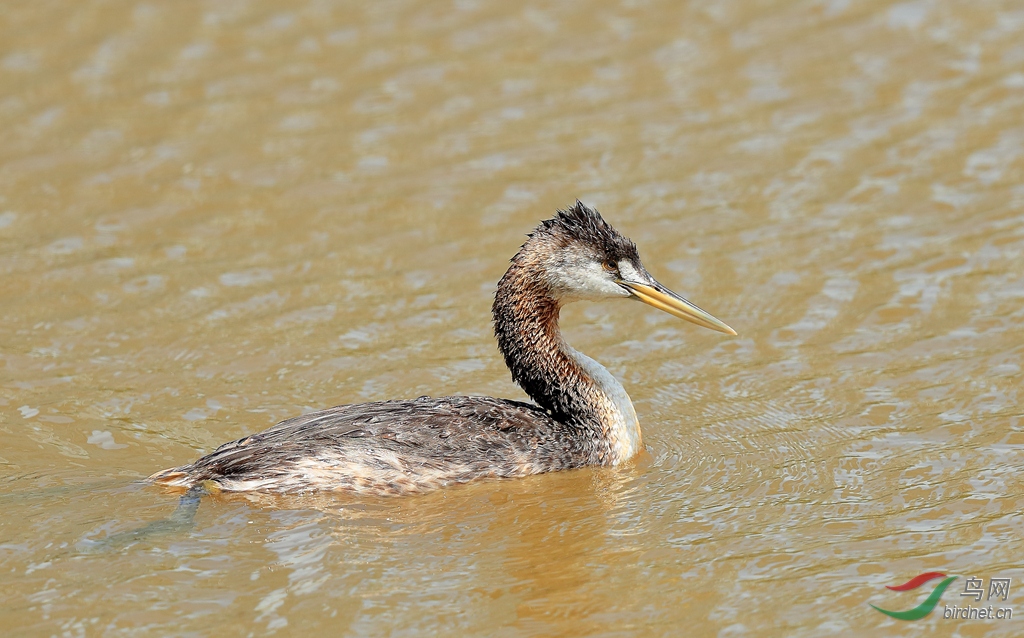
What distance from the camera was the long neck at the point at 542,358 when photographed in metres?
8.63

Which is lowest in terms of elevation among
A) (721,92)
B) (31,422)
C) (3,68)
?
(31,422)

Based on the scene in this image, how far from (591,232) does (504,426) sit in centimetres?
126

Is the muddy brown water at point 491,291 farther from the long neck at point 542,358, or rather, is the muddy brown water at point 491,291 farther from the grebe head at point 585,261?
the grebe head at point 585,261

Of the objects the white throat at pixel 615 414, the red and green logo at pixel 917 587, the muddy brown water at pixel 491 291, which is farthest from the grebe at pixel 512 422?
the red and green logo at pixel 917 587

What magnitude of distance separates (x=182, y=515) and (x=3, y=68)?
720 centimetres

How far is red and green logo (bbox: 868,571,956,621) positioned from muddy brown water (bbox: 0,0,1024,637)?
0.16 ft

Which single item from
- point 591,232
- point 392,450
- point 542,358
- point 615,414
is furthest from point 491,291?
point 392,450

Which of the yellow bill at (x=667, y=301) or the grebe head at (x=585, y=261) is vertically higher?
the grebe head at (x=585, y=261)

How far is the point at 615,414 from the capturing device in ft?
27.9

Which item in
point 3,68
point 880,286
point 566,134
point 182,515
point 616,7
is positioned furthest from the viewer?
point 616,7

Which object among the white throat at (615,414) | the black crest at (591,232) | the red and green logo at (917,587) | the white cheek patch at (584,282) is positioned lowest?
the red and green logo at (917,587)

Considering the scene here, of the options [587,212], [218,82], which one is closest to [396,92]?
[218,82]

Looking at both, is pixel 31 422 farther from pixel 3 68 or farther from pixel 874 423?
pixel 3 68

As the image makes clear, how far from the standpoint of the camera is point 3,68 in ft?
43.3
